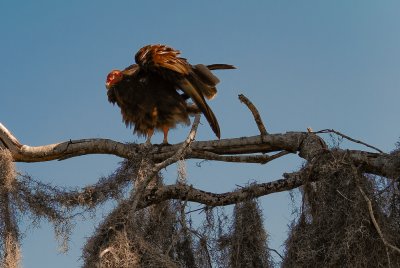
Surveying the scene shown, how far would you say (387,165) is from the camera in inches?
170

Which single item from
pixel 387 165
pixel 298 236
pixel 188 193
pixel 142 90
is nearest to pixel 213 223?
pixel 188 193

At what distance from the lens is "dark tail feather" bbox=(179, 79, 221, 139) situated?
482 cm

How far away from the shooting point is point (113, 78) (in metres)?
5.73

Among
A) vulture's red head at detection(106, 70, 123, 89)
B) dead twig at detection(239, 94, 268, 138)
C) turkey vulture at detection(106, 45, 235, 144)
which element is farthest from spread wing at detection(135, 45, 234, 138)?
vulture's red head at detection(106, 70, 123, 89)

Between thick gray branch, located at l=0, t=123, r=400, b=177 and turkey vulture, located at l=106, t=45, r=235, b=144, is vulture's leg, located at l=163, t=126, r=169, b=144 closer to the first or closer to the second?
turkey vulture, located at l=106, t=45, r=235, b=144

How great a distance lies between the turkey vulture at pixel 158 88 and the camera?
514cm

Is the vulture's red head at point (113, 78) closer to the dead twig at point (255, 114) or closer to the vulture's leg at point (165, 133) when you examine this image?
the vulture's leg at point (165, 133)

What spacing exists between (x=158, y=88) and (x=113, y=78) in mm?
464

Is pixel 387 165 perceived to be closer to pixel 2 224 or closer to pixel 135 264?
pixel 135 264

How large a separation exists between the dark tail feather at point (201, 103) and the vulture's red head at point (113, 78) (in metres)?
0.66

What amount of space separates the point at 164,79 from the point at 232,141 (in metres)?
0.81

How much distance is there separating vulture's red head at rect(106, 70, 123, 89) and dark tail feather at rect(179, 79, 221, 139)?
0.66 m

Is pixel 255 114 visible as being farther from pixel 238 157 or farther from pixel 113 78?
pixel 113 78

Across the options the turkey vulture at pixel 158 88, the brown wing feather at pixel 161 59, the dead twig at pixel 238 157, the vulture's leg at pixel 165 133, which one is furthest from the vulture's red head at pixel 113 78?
the dead twig at pixel 238 157
